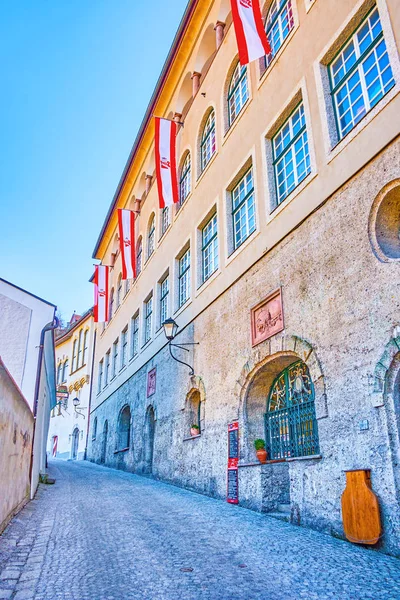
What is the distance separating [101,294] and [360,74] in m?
18.3

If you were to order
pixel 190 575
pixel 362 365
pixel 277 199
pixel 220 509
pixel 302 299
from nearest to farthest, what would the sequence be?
pixel 190 575, pixel 362 365, pixel 302 299, pixel 220 509, pixel 277 199

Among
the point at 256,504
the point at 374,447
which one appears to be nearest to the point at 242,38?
the point at 374,447

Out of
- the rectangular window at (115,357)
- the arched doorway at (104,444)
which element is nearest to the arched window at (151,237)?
the rectangular window at (115,357)

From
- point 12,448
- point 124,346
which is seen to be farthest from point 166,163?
point 124,346

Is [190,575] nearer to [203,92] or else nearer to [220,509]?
[220,509]

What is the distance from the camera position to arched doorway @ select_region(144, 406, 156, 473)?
15.3 metres

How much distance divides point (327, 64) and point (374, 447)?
6353mm

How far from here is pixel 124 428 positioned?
20.3 m

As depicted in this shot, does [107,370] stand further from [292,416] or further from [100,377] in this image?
[292,416]

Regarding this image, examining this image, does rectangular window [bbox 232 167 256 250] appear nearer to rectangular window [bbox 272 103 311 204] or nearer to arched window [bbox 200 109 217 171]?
rectangular window [bbox 272 103 311 204]

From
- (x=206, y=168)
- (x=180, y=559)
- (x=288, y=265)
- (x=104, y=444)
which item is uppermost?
(x=206, y=168)

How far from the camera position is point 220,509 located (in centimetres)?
826

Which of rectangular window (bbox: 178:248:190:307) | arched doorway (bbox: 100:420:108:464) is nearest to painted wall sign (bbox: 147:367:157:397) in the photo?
rectangular window (bbox: 178:248:190:307)

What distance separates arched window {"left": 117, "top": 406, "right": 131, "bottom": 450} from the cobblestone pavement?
39.3 feet
